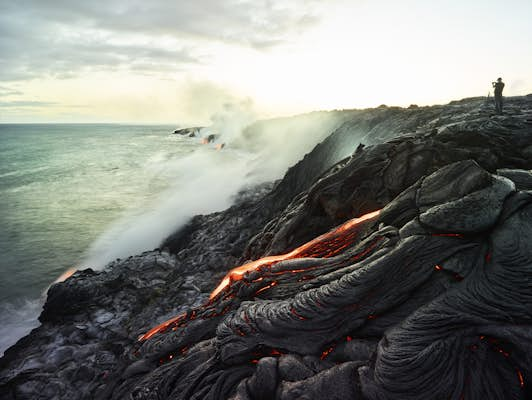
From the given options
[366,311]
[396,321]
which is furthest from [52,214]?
[396,321]

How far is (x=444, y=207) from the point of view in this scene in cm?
819

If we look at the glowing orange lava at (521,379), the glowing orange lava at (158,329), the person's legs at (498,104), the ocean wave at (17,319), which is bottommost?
the ocean wave at (17,319)

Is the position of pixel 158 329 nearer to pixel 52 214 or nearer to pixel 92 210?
pixel 92 210

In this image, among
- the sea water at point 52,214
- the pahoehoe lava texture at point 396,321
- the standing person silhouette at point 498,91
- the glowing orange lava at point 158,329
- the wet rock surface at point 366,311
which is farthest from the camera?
the sea water at point 52,214

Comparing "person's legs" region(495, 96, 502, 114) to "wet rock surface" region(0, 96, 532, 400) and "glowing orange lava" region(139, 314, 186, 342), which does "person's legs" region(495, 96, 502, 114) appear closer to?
"wet rock surface" region(0, 96, 532, 400)

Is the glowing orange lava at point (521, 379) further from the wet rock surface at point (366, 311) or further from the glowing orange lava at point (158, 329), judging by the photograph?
the glowing orange lava at point (158, 329)

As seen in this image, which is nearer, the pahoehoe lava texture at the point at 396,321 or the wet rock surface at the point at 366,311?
the pahoehoe lava texture at the point at 396,321

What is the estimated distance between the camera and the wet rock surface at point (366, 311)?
613 centimetres

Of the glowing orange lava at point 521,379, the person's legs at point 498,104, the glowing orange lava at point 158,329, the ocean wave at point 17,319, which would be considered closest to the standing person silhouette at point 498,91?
the person's legs at point 498,104

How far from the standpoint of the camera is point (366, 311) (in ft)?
24.7

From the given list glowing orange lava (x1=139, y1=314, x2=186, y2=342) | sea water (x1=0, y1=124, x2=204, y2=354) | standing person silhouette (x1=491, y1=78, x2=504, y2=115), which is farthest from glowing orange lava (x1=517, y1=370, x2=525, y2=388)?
sea water (x1=0, y1=124, x2=204, y2=354)

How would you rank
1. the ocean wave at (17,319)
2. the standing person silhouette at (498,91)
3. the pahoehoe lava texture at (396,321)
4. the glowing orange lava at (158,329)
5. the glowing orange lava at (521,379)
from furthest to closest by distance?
the ocean wave at (17,319), the standing person silhouette at (498,91), the glowing orange lava at (158,329), the pahoehoe lava texture at (396,321), the glowing orange lava at (521,379)

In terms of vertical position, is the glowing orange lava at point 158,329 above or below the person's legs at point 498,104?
below

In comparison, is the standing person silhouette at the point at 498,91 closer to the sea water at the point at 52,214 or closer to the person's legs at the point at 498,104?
the person's legs at the point at 498,104
